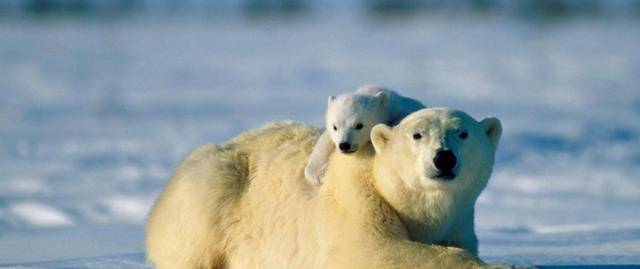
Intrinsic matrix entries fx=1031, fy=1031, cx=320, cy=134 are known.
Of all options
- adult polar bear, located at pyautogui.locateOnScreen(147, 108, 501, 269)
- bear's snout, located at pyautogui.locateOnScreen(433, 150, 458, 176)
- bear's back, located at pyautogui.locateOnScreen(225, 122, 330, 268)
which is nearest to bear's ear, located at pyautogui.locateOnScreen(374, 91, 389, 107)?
adult polar bear, located at pyautogui.locateOnScreen(147, 108, 501, 269)

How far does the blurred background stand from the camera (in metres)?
5.49

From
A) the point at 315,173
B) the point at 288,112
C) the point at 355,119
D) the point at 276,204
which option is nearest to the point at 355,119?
the point at 355,119

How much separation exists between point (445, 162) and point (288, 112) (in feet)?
33.5

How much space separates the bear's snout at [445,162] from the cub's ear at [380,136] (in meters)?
0.27

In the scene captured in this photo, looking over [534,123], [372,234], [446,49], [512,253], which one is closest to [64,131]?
[534,123]

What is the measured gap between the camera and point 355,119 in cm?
326

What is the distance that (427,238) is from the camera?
2961 mm

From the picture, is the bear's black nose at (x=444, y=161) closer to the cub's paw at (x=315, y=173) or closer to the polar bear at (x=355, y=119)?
the polar bear at (x=355, y=119)

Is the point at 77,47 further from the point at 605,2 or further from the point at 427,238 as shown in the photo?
the point at 605,2

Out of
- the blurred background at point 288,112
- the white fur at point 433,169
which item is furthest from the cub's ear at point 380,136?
the blurred background at point 288,112

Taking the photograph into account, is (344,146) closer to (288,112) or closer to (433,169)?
(433,169)

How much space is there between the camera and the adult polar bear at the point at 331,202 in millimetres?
2811

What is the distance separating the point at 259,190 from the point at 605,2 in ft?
187

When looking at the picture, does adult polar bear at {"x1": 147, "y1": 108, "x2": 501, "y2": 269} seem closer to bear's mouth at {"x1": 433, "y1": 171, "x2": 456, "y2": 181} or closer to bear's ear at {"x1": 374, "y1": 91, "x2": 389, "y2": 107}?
bear's mouth at {"x1": 433, "y1": 171, "x2": 456, "y2": 181}
